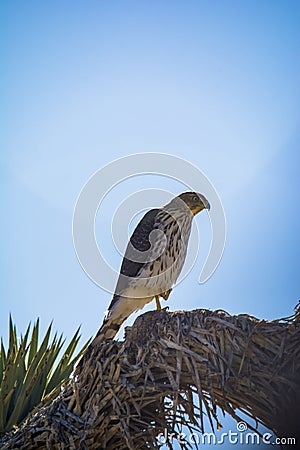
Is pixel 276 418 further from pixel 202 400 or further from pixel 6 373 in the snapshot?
pixel 6 373

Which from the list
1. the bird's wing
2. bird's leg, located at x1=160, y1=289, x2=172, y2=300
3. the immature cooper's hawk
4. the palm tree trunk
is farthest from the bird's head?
the palm tree trunk

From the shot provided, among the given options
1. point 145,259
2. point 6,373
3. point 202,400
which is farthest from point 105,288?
point 202,400

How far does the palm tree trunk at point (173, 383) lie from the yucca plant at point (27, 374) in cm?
121

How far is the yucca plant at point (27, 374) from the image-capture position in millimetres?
5624

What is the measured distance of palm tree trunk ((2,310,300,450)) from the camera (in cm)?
380

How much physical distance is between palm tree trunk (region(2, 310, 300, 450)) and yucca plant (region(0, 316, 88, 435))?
1.21 m

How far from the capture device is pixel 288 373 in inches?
148

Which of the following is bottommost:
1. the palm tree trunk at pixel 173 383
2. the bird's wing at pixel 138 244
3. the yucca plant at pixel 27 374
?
the palm tree trunk at pixel 173 383

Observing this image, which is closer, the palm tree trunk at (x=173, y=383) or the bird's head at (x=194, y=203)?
the palm tree trunk at (x=173, y=383)

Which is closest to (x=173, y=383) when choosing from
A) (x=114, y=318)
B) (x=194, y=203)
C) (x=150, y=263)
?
(x=114, y=318)

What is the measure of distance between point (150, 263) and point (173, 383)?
1946 mm

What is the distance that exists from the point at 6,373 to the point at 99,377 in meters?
2.09

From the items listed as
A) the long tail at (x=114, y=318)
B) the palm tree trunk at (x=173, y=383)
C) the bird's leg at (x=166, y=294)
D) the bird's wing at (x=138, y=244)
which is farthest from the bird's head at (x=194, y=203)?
the palm tree trunk at (x=173, y=383)

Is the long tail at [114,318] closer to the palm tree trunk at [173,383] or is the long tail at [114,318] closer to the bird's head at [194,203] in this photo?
the palm tree trunk at [173,383]
